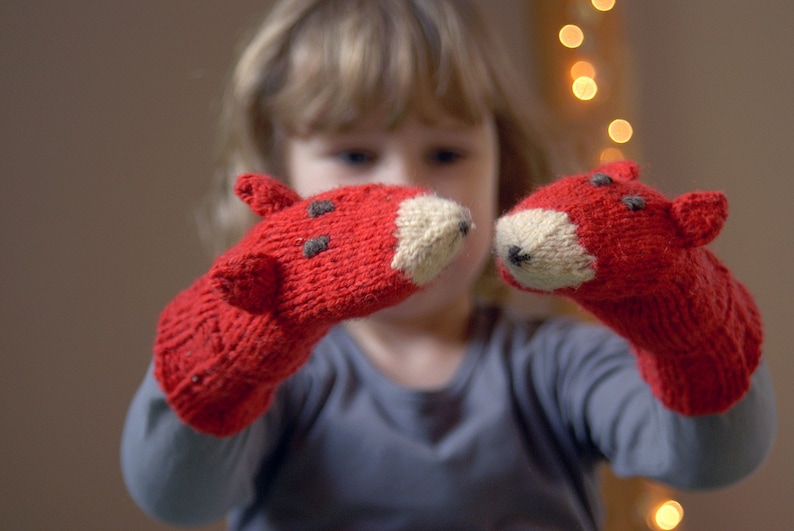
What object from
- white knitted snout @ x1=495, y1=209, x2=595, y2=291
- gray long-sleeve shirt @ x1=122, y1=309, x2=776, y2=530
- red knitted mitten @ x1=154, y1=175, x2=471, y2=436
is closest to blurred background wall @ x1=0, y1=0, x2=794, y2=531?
gray long-sleeve shirt @ x1=122, y1=309, x2=776, y2=530

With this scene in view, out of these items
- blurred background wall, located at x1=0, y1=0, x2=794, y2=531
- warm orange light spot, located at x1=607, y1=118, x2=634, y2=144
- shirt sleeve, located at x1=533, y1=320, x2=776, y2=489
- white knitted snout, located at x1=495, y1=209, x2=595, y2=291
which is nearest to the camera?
white knitted snout, located at x1=495, y1=209, x2=595, y2=291

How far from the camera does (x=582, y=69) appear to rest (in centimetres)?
105

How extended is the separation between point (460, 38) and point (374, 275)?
372 mm

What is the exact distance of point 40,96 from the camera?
2.40 ft

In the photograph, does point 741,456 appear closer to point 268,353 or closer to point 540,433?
point 540,433

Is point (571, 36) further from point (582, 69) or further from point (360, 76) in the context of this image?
point (360, 76)

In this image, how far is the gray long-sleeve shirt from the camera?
0.56 metres

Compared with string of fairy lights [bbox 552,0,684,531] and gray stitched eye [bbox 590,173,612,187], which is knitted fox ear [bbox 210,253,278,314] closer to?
gray stitched eye [bbox 590,173,612,187]

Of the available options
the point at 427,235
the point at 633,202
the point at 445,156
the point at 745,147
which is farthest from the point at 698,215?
the point at 745,147

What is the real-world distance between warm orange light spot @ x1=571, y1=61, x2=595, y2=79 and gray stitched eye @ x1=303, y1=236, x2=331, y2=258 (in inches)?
29.5

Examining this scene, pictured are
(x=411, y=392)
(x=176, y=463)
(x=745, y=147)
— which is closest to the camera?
(x=176, y=463)

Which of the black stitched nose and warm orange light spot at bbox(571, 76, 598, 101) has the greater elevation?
the black stitched nose

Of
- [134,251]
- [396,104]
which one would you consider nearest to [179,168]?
[134,251]

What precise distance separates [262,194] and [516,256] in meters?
0.18
